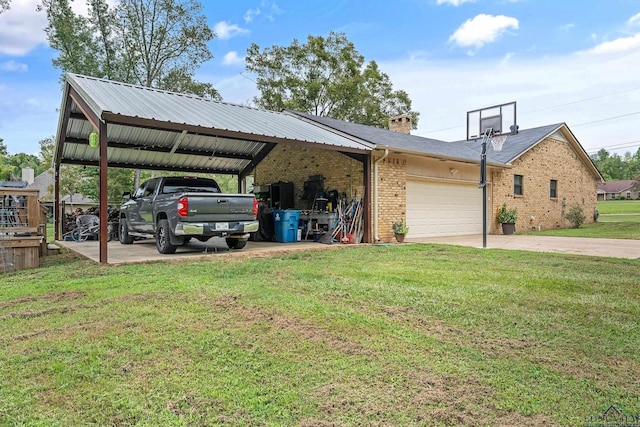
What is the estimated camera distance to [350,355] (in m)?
2.89

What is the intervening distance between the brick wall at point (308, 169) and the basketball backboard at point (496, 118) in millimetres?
5789

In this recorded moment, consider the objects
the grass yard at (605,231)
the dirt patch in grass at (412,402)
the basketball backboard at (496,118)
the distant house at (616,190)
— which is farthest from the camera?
the distant house at (616,190)

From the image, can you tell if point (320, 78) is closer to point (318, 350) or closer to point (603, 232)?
point (603, 232)

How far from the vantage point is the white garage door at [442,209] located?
13383 mm

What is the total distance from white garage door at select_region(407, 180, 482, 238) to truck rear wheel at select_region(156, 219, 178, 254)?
7.71 metres

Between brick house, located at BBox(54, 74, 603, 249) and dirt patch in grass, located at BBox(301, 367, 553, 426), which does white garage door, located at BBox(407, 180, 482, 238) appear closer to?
brick house, located at BBox(54, 74, 603, 249)

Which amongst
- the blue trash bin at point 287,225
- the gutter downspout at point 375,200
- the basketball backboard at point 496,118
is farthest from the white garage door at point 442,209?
the blue trash bin at point 287,225

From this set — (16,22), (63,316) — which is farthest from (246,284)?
(16,22)

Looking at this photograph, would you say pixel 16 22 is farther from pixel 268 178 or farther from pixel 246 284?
pixel 246 284

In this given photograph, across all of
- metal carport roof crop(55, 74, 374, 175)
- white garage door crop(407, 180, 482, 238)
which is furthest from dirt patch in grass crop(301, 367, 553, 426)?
white garage door crop(407, 180, 482, 238)

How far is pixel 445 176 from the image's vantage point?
14312 millimetres

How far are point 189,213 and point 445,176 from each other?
971 centimetres

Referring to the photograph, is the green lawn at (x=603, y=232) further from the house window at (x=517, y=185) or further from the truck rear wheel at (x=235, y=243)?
the truck rear wheel at (x=235, y=243)

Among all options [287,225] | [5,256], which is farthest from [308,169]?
[5,256]
